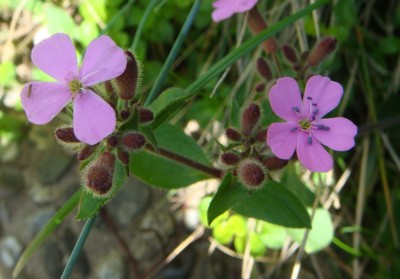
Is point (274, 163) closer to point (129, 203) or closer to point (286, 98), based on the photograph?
point (286, 98)

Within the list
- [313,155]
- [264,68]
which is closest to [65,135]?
[313,155]

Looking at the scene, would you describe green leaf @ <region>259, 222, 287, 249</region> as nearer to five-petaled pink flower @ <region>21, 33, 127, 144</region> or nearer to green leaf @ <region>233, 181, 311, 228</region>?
green leaf @ <region>233, 181, 311, 228</region>

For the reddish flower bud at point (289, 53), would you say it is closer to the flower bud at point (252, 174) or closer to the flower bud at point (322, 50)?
the flower bud at point (322, 50)

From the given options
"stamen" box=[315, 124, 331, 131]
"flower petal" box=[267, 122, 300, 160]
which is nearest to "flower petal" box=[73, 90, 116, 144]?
"flower petal" box=[267, 122, 300, 160]

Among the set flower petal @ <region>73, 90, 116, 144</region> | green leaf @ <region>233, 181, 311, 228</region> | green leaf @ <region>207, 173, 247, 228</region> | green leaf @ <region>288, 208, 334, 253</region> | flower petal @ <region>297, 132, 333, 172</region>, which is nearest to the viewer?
flower petal @ <region>73, 90, 116, 144</region>

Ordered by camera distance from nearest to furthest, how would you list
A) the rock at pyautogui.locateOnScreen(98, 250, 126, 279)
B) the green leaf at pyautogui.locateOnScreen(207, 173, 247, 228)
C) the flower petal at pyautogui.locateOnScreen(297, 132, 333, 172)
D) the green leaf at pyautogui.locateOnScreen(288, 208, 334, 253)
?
the flower petal at pyautogui.locateOnScreen(297, 132, 333, 172)
the green leaf at pyautogui.locateOnScreen(207, 173, 247, 228)
the green leaf at pyautogui.locateOnScreen(288, 208, 334, 253)
the rock at pyautogui.locateOnScreen(98, 250, 126, 279)

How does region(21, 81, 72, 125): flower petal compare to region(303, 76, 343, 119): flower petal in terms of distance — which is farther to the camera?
region(303, 76, 343, 119): flower petal

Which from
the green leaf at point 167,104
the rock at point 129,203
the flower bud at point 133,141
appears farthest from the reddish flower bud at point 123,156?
the rock at point 129,203
